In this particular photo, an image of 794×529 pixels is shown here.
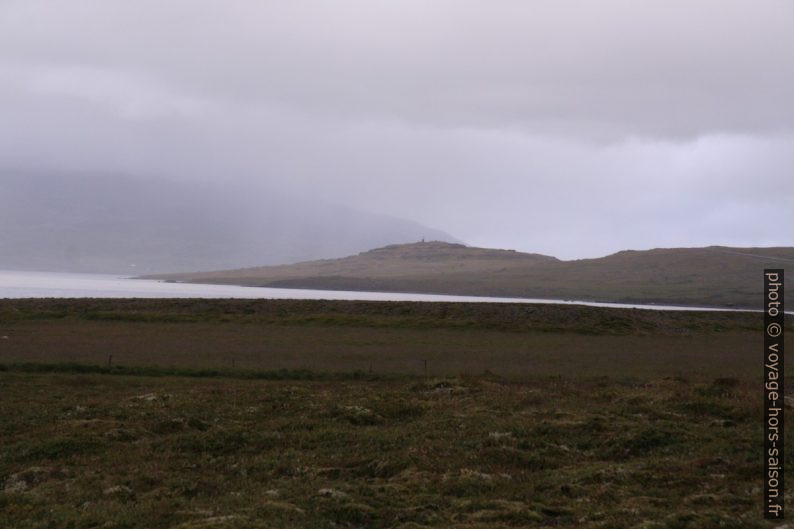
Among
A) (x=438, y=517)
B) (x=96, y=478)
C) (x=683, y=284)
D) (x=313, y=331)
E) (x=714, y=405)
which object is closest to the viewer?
(x=438, y=517)

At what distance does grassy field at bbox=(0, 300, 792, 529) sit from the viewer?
1538 centimetres

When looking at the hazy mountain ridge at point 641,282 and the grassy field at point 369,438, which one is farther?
the hazy mountain ridge at point 641,282

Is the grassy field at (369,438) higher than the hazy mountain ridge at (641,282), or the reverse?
the hazy mountain ridge at (641,282)

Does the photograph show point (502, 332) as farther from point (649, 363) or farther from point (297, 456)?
point (297, 456)

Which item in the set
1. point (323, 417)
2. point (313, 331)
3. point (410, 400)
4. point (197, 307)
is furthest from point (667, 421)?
point (197, 307)

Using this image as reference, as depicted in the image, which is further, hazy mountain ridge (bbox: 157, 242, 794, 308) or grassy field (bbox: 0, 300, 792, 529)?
hazy mountain ridge (bbox: 157, 242, 794, 308)

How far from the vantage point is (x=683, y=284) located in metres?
161

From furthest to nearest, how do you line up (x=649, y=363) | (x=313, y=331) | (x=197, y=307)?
(x=197, y=307) < (x=313, y=331) < (x=649, y=363)

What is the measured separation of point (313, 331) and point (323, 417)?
31.5 meters

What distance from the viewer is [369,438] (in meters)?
21.5

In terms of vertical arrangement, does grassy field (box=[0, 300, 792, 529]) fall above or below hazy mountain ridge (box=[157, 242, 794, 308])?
below

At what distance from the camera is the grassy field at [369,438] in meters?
15.4

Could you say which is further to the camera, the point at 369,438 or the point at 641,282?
the point at 641,282

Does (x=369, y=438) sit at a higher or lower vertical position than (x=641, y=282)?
lower
